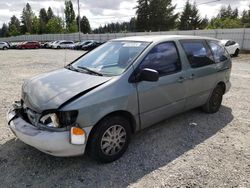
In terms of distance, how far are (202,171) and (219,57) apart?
277 cm

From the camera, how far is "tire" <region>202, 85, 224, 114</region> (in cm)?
494

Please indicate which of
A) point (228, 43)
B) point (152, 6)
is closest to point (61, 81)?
point (228, 43)

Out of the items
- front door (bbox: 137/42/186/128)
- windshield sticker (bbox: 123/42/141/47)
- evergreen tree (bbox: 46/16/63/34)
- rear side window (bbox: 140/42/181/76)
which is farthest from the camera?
evergreen tree (bbox: 46/16/63/34)

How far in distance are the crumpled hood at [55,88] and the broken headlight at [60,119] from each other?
0.32 feet

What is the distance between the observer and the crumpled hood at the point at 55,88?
289cm

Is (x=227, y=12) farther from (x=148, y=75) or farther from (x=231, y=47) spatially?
(x=148, y=75)

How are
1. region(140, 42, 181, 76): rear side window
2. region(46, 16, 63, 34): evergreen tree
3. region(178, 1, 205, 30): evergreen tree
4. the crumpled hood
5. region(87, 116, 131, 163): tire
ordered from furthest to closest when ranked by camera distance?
region(46, 16, 63, 34): evergreen tree → region(178, 1, 205, 30): evergreen tree → region(140, 42, 181, 76): rear side window → region(87, 116, 131, 163): tire → the crumpled hood

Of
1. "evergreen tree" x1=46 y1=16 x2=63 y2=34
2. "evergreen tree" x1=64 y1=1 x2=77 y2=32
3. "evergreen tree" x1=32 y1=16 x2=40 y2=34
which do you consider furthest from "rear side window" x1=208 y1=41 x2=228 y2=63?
"evergreen tree" x1=32 y1=16 x2=40 y2=34

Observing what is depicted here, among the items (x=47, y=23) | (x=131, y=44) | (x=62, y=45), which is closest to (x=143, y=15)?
(x=62, y=45)

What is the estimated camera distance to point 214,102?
504 centimetres

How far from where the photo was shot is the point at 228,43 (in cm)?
1712

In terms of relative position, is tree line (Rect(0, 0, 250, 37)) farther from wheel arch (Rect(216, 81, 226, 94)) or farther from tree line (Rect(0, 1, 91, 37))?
wheel arch (Rect(216, 81, 226, 94))

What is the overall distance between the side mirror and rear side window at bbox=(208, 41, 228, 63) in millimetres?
2203

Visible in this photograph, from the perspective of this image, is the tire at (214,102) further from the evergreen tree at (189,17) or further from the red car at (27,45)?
the evergreen tree at (189,17)
